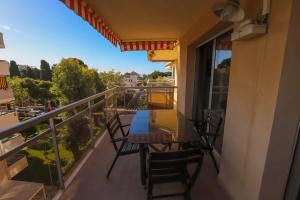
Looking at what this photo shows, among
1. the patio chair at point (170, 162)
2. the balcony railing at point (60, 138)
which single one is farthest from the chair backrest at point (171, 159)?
the balcony railing at point (60, 138)

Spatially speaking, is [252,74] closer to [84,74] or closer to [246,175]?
[246,175]

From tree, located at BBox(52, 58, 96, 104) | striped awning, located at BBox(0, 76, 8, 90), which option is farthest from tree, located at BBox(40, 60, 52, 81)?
tree, located at BBox(52, 58, 96, 104)

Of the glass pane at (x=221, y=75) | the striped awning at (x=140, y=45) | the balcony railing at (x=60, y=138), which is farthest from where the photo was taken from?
the striped awning at (x=140, y=45)

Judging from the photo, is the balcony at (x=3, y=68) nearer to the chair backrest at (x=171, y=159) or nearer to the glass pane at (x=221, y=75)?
the glass pane at (x=221, y=75)

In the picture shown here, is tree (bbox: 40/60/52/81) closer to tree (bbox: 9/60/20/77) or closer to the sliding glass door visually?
tree (bbox: 9/60/20/77)

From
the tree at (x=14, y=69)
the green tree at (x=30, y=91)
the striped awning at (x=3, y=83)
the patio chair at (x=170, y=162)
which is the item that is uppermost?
the tree at (x=14, y=69)

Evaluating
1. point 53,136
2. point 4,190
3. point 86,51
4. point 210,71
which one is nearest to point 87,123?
point 53,136

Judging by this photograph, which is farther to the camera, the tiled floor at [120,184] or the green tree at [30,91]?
the green tree at [30,91]

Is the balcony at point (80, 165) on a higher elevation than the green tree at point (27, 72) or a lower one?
lower

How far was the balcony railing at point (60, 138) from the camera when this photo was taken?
57.3 inches

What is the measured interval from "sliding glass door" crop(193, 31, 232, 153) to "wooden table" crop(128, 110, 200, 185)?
703mm

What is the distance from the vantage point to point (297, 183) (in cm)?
119

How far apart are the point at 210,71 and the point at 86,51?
85.3ft

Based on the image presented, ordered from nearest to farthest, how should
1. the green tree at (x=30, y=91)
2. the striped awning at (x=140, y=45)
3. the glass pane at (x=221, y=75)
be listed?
the glass pane at (x=221, y=75) → the striped awning at (x=140, y=45) → the green tree at (x=30, y=91)
